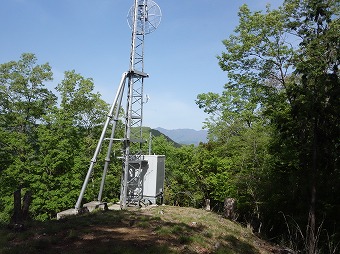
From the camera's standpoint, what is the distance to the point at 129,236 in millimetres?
9102

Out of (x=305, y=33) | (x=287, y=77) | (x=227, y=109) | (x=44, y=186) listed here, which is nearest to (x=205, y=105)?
(x=227, y=109)

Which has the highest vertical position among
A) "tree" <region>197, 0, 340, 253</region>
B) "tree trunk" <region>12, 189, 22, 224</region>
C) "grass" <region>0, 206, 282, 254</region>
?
"tree" <region>197, 0, 340, 253</region>

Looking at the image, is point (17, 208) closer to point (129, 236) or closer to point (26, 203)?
point (26, 203)

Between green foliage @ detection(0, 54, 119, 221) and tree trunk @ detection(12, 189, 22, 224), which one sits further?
green foliage @ detection(0, 54, 119, 221)

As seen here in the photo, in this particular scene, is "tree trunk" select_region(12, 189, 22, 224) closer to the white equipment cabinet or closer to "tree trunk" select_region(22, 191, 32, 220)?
"tree trunk" select_region(22, 191, 32, 220)

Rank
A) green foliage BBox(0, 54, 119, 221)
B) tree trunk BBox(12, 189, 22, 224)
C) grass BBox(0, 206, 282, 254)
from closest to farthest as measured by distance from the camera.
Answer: grass BBox(0, 206, 282, 254), tree trunk BBox(12, 189, 22, 224), green foliage BBox(0, 54, 119, 221)

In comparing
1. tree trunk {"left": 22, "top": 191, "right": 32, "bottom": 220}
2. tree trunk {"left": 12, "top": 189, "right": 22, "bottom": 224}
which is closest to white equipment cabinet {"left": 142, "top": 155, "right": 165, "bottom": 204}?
tree trunk {"left": 22, "top": 191, "right": 32, "bottom": 220}

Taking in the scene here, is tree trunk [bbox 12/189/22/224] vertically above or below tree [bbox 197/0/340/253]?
below

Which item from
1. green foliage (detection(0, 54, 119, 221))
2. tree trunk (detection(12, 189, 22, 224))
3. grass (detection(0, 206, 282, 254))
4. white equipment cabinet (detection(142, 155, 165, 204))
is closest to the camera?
grass (detection(0, 206, 282, 254))

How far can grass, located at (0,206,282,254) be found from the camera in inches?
310

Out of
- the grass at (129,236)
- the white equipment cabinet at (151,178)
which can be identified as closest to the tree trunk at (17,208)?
the grass at (129,236)

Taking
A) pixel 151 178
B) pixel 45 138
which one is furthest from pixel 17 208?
pixel 45 138

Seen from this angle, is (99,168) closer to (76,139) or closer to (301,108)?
(76,139)

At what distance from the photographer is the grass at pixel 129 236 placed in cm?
788
